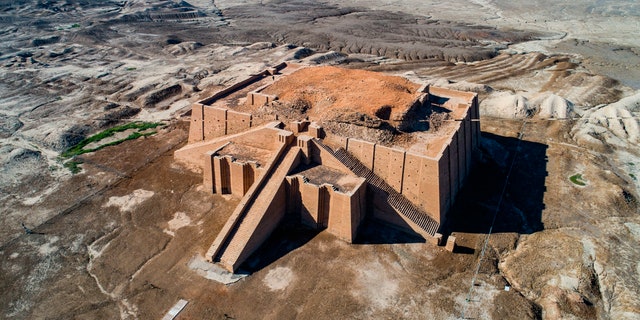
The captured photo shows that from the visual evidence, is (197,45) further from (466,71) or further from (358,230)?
(358,230)

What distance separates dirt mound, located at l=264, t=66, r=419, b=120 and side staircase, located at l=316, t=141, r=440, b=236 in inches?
84.0

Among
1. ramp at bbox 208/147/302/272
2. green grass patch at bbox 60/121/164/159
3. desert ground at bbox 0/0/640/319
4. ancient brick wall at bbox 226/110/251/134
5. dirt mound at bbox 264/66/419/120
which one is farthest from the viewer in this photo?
green grass patch at bbox 60/121/164/159

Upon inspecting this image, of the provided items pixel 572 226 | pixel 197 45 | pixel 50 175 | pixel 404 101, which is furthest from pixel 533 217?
pixel 197 45

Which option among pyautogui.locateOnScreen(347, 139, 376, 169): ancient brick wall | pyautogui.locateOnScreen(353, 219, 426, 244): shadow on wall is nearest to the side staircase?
pyautogui.locateOnScreen(347, 139, 376, 169): ancient brick wall

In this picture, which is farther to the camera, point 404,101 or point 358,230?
point 404,101

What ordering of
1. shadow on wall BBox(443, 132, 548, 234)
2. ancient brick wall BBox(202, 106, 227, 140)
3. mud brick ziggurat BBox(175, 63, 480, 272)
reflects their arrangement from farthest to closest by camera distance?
ancient brick wall BBox(202, 106, 227, 140)
shadow on wall BBox(443, 132, 548, 234)
mud brick ziggurat BBox(175, 63, 480, 272)

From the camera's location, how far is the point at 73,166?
77.3ft

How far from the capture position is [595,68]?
43375 millimetres

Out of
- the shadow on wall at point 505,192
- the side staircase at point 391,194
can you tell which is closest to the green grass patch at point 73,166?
the side staircase at point 391,194

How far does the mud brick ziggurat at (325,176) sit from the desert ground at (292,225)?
2.52 ft

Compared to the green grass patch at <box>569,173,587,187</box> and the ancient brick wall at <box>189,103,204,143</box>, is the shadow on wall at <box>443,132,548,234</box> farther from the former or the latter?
the ancient brick wall at <box>189,103,204,143</box>

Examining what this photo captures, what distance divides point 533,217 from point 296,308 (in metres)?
12.2

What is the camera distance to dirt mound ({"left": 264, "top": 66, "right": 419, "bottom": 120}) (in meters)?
20.0

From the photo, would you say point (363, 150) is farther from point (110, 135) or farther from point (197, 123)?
point (110, 135)
